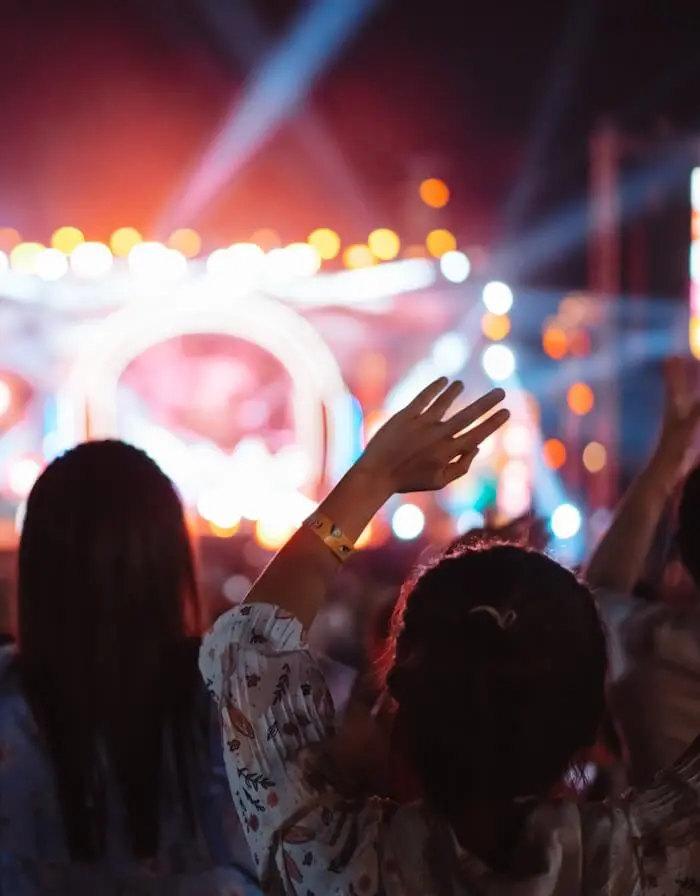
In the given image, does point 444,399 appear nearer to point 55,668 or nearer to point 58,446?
point 55,668

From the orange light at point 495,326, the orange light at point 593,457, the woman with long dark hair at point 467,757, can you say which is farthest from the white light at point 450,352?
the woman with long dark hair at point 467,757

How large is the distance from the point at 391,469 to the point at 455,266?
4.72 m

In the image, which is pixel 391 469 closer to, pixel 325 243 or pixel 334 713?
pixel 334 713

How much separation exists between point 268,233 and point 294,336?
523mm

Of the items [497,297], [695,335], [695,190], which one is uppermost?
[695,190]

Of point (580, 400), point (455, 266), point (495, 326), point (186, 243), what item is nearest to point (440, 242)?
point (455, 266)

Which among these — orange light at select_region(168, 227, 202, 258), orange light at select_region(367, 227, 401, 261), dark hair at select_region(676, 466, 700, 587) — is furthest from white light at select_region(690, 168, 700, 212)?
dark hair at select_region(676, 466, 700, 587)

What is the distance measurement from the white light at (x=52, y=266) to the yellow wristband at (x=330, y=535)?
455 cm

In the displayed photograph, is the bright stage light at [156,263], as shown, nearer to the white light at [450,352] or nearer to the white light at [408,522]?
the white light at [450,352]

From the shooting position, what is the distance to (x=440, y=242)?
5840 mm

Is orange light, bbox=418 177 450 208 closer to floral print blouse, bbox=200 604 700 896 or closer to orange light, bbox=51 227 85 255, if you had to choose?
orange light, bbox=51 227 85 255

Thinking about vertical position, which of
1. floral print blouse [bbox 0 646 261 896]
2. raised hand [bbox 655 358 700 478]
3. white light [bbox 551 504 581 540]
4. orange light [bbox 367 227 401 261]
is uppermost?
orange light [bbox 367 227 401 261]

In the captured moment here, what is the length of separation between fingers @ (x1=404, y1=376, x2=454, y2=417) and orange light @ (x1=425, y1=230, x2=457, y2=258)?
4.82m

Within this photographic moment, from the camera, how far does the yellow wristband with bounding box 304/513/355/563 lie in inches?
40.2
